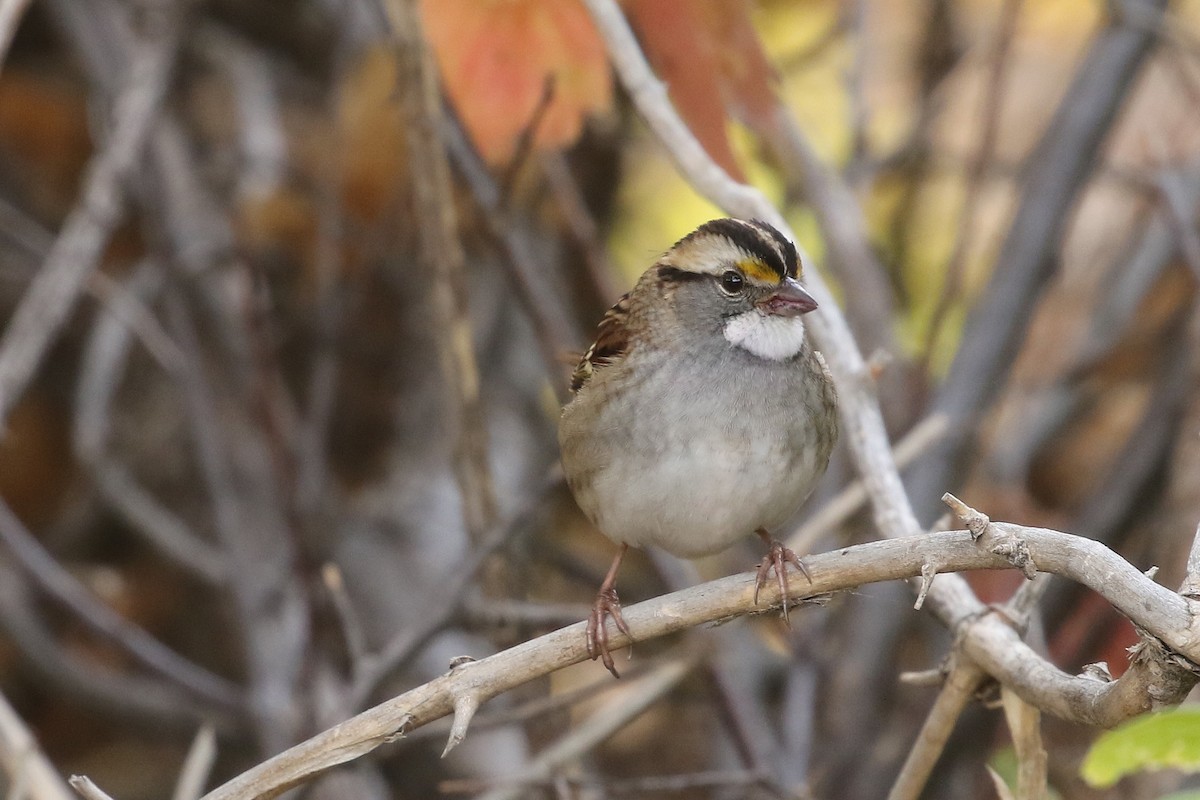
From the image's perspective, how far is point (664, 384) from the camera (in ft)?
8.18

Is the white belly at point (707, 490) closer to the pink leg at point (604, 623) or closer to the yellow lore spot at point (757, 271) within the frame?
the pink leg at point (604, 623)

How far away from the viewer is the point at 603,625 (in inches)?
87.0

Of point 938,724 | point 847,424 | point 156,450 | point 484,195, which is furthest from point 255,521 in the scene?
point 938,724

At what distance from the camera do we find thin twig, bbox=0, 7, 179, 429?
308cm

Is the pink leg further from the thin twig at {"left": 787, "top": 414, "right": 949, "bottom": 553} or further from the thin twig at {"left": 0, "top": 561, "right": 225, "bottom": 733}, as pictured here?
the thin twig at {"left": 0, "top": 561, "right": 225, "bottom": 733}

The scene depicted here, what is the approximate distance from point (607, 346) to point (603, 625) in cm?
63

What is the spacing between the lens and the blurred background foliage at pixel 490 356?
3.20 metres

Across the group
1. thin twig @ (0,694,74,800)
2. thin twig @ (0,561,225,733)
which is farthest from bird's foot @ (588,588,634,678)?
thin twig @ (0,561,225,733)

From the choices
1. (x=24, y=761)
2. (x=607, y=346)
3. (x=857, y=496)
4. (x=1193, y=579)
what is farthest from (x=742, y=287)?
(x=24, y=761)

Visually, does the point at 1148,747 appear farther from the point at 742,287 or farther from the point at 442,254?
the point at 442,254

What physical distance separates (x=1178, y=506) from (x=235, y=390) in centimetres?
254

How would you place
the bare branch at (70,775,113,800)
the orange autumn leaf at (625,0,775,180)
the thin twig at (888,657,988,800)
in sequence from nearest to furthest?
the bare branch at (70,775,113,800) → the thin twig at (888,657,988,800) → the orange autumn leaf at (625,0,775,180)

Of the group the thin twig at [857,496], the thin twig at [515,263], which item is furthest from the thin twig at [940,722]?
the thin twig at [515,263]

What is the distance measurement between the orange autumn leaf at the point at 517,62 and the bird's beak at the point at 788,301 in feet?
1.67
